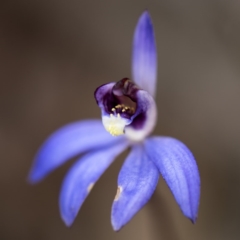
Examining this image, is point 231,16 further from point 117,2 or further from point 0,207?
point 0,207

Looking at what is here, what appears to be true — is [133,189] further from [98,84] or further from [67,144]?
[98,84]

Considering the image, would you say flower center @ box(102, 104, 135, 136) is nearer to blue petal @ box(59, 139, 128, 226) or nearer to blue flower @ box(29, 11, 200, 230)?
blue flower @ box(29, 11, 200, 230)

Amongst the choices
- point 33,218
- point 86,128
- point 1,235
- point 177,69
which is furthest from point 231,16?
point 1,235

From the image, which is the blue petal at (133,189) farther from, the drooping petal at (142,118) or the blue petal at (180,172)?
the drooping petal at (142,118)

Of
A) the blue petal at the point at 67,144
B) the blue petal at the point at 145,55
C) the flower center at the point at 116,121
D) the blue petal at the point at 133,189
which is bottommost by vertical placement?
the blue petal at the point at 133,189

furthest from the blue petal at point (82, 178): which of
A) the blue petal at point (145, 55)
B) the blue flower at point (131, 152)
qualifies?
the blue petal at point (145, 55)

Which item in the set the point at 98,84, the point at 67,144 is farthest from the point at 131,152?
the point at 98,84
